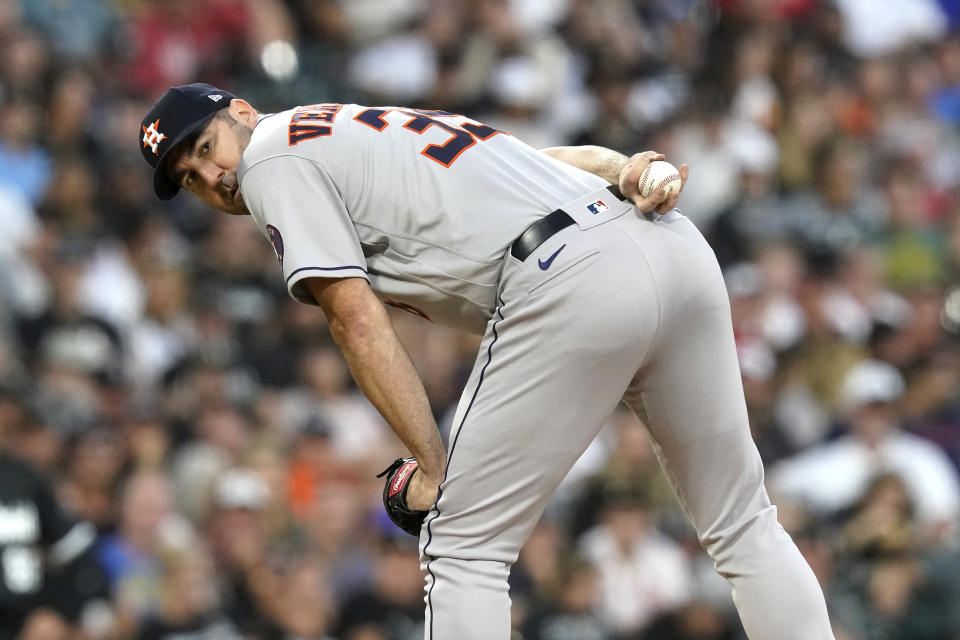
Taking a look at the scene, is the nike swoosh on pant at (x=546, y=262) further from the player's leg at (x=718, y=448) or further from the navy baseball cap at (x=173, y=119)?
the navy baseball cap at (x=173, y=119)

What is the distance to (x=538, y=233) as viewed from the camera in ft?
11.3

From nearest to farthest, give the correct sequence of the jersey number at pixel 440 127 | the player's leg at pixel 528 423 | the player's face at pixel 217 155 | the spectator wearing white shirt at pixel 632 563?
the player's leg at pixel 528 423, the jersey number at pixel 440 127, the player's face at pixel 217 155, the spectator wearing white shirt at pixel 632 563

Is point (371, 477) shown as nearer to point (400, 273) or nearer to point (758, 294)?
point (758, 294)

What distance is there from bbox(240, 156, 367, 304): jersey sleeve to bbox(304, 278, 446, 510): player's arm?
54 millimetres

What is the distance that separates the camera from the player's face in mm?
3678

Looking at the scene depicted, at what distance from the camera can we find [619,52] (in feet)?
36.3

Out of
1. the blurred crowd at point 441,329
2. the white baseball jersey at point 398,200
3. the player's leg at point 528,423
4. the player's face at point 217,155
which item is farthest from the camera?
the blurred crowd at point 441,329

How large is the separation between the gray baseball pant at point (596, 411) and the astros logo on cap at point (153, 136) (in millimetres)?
991

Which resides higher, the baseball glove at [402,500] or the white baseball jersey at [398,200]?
the white baseball jersey at [398,200]

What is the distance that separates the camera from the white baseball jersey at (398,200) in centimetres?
346

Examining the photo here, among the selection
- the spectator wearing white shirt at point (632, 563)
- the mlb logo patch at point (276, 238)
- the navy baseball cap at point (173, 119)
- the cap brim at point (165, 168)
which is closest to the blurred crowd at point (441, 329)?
the spectator wearing white shirt at point (632, 563)

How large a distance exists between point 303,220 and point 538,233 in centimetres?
58

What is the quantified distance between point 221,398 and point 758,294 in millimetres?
3599

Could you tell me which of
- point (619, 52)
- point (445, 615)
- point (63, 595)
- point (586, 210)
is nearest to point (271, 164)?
point (586, 210)
